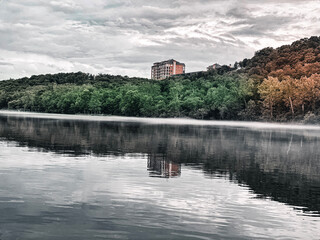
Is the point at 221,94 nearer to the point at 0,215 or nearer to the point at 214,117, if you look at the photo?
the point at 214,117

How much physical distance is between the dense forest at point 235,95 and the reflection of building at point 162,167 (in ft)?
279

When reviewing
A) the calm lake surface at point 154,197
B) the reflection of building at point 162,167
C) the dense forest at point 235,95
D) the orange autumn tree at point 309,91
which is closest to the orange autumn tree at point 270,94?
the dense forest at point 235,95

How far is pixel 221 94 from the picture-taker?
424ft

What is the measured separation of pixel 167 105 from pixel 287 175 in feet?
427

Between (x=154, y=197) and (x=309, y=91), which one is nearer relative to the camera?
(x=154, y=197)

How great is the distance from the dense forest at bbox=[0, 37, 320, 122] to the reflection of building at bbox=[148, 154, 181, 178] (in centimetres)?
8514

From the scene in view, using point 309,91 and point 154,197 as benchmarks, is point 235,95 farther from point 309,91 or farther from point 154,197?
point 154,197

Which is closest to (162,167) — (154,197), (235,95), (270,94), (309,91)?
(154,197)

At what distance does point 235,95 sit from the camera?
416 ft

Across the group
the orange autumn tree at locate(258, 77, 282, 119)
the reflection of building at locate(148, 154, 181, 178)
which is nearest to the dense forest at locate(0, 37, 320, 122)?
the orange autumn tree at locate(258, 77, 282, 119)

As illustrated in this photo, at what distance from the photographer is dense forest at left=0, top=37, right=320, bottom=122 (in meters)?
110

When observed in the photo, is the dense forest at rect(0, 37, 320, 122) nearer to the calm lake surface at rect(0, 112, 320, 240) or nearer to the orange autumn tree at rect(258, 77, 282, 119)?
the orange autumn tree at rect(258, 77, 282, 119)

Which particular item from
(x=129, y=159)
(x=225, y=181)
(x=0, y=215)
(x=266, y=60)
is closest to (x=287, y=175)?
(x=225, y=181)

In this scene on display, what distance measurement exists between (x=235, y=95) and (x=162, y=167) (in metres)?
109
